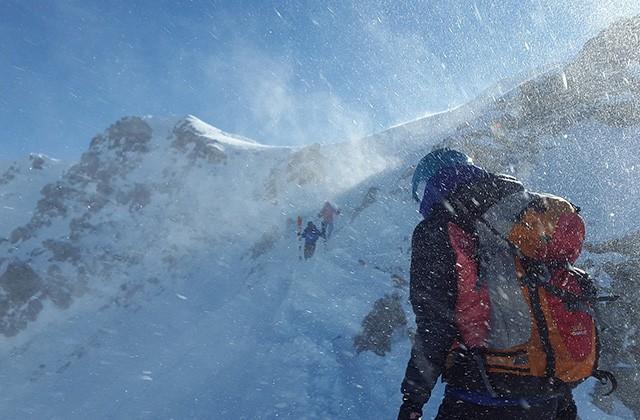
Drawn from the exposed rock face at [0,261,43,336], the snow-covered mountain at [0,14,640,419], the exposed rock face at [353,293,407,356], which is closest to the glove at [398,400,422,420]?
the snow-covered mountain at [0,14,640,419]

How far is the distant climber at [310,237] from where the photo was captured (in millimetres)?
21250

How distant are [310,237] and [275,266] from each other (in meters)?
6.23

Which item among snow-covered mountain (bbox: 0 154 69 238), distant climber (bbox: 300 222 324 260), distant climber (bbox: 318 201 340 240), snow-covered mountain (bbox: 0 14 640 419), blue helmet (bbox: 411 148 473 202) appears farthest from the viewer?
snow-covered mountain (bbox: 0 154 69 238)

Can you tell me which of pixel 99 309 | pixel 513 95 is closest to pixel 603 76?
pixel 513 95

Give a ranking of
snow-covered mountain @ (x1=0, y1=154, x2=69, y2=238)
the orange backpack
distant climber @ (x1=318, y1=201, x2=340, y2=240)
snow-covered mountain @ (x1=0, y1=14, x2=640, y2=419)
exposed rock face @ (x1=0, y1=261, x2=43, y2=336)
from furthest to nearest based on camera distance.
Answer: snow-covered mountain @ (x1=0, y1=154, x2=69, y2=238), exposed rock face @ (x1=0, y1=261, x2=43, y2=336), distant climber @ (x1=318, y1=201, x2=340, y2=240), snow-covered mountain @ (x1=0, y1=14, x2=640, y2=419), the orange backpack

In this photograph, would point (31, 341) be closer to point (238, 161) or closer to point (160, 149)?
point (238, 161)

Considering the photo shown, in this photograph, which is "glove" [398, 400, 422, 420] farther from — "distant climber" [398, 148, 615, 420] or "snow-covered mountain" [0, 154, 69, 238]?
"snow-covered mountain" [0, 154, 69, 238]

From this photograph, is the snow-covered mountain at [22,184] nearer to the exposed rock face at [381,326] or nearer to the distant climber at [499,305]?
the exposed rock face at [381,326]

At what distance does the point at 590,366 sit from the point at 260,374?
14235mm

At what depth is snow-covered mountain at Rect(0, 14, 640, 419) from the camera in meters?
15.0

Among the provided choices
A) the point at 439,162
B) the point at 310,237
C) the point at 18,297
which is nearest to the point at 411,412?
A: the point at 439,162

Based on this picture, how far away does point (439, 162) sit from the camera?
2.45 meters

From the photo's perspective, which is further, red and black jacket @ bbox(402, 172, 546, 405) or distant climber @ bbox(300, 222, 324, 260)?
distant climber @ bbox(300, 222, 324, 260)

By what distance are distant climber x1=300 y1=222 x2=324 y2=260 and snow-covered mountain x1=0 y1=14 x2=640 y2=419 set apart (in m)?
0.75
